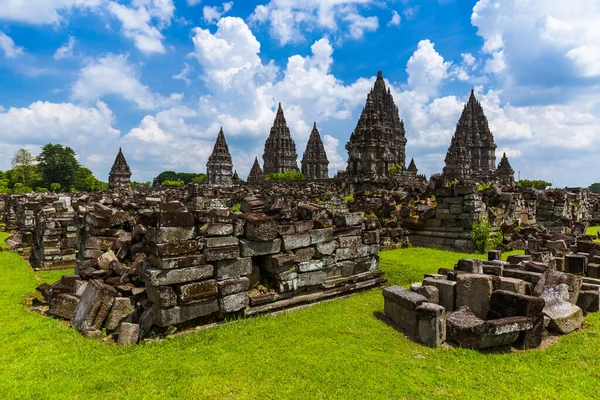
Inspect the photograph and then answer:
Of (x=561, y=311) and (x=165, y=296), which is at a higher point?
(x=165, y=296)

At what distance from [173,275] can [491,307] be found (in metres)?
4.80

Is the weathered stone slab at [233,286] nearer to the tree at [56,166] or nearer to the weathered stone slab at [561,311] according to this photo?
the weathered stone slab at [561,311]

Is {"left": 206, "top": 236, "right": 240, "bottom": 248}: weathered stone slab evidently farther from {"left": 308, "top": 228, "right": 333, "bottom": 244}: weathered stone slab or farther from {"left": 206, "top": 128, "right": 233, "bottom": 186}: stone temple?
{"left": 206, "top": 128, "right": 233, "bottom": 186}: stone temple

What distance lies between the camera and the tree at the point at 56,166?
69000 mm

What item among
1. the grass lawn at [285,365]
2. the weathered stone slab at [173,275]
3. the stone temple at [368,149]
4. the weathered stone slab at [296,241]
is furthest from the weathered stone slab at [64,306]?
the stone temple at [368,149]

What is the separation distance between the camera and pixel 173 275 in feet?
Result: 17.5

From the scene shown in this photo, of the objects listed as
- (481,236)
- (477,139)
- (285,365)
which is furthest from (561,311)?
(477,139)

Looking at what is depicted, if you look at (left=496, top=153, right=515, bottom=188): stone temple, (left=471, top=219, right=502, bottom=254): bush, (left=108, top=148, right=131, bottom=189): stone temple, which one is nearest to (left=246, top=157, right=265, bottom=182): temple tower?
(left=108, top=148, right=131, bottom=189): stone temple

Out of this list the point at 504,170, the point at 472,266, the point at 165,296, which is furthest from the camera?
the point at 504,170

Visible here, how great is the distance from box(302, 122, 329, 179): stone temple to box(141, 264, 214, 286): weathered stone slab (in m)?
62.2

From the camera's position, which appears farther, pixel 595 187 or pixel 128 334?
pixel 595 187

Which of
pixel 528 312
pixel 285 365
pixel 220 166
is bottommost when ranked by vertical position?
pixel 285 365

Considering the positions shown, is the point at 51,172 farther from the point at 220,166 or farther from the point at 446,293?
the point at 446,293

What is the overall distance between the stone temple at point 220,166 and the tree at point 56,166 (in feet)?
Answer: 108
